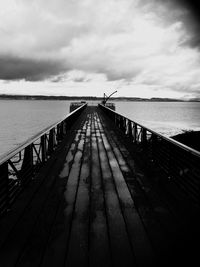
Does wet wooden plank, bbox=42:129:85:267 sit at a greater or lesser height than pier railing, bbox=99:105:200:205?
lesser

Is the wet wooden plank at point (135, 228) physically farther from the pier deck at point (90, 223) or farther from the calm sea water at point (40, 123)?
the calm sea water at point (40, 123)

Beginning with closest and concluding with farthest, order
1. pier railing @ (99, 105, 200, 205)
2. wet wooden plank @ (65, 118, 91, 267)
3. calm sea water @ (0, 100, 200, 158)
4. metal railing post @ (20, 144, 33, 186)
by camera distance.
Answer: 1. wet wooden plank @ (65, 118, 91, 267)
2. pier railing @ (99, 105, 200, 205)
3. metal railing post @ (20, 144, 33, 186)
4. calm sea water @ (0, 100, 200, 158)

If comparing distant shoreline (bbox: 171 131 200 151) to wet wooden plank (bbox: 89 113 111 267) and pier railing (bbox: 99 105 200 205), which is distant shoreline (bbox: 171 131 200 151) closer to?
pier railing (bbox: 99 105 200 205)

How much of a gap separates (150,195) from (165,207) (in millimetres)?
494

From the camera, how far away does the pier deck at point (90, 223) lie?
238 cm

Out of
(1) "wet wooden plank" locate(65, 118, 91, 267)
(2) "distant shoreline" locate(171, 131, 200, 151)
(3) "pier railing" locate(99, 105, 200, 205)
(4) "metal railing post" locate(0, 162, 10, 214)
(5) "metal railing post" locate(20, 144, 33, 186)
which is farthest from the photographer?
(2) "distant shoreline" locate(171, 131, 200, 151)

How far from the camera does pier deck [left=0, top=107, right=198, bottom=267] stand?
7.79 feet

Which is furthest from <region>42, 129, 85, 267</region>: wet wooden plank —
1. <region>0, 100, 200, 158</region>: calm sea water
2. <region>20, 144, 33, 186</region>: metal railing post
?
<region>0, 100, 200, 158</region>: calm sea water

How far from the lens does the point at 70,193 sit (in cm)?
409

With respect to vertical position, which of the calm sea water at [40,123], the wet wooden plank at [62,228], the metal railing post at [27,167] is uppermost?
the metal railing post at [27,167]

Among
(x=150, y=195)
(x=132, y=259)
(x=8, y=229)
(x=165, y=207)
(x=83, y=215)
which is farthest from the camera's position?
(x=150, y=195)

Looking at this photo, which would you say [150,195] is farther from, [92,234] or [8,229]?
[8,229]

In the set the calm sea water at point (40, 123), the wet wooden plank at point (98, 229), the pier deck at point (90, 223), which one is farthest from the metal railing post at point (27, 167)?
the calm sea water at point (40, 123)

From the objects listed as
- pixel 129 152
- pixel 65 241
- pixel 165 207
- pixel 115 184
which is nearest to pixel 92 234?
pixel 65 241
